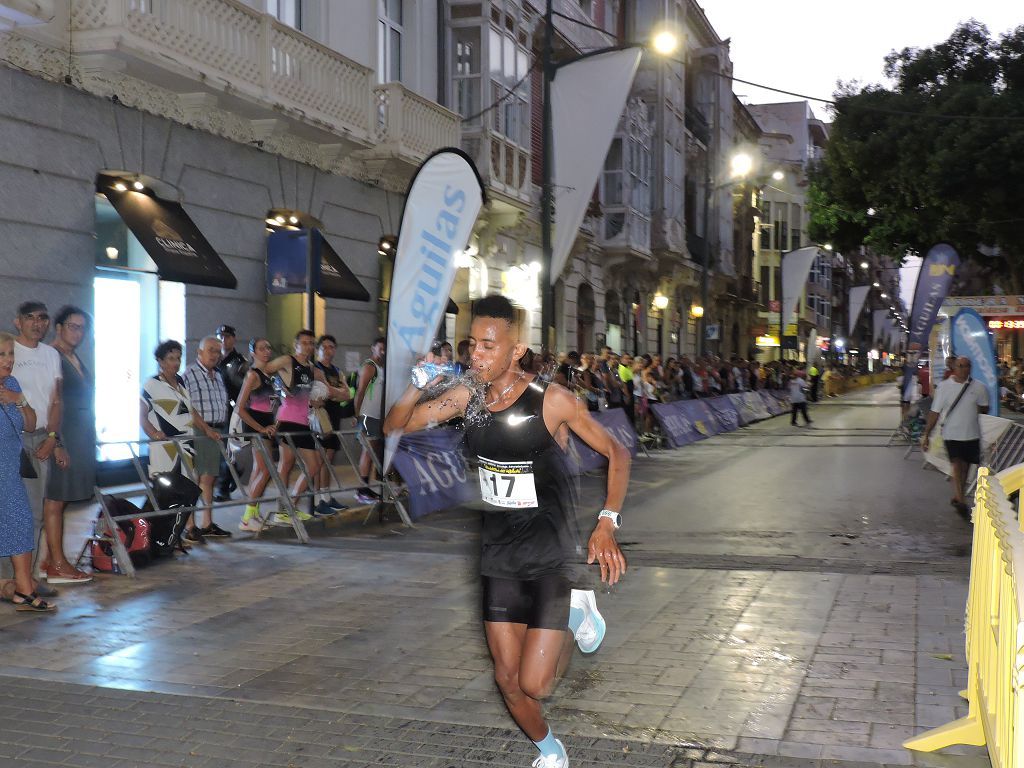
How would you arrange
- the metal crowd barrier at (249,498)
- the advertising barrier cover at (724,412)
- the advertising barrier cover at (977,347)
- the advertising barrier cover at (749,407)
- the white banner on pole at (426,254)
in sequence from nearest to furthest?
1. the metal crowd barrier at (249,498)
2. the white banner on pole at (426,254)
3. the advertising barrier cover at (977,347)
4. the advertising barrier cover at (724,412)
5. the advertising barrier cover at (749,407)

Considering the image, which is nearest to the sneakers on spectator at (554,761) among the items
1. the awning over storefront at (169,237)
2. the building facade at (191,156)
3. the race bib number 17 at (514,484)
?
the race bib number 17 at (514,484)

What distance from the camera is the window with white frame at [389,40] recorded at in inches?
778

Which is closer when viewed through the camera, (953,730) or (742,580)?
(953,730)

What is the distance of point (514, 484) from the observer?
4074mm

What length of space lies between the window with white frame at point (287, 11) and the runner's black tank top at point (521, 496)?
13997 millimetres

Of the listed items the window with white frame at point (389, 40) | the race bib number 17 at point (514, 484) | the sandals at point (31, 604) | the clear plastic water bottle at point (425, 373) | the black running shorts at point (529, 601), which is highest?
the window with white frame at point (389, 40)

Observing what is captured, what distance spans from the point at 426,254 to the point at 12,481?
4805 millimetres

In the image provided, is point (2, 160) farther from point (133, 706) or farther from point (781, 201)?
point (781, 201)

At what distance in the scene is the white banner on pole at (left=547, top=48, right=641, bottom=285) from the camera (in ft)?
49.9

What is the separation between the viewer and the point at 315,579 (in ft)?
27.5

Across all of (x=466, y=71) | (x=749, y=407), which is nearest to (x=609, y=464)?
(x=466, y=71)

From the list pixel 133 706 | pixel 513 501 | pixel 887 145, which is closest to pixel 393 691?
pixel 133 706

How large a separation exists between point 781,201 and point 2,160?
66.6 meters

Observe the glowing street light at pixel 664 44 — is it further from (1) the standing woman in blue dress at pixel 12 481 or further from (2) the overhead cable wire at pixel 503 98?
(1) the standing woman in blue dress at pixel 12 481
